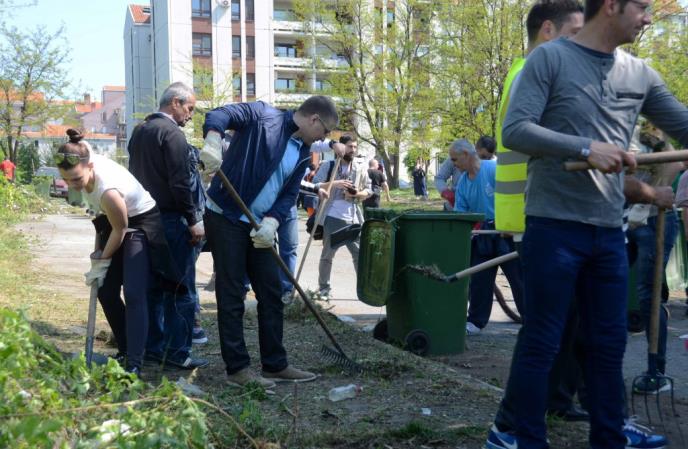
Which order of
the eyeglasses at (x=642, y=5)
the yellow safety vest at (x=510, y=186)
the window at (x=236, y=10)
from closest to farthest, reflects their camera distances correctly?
1. the eyeglasses at (x=642, y=5)
2. the yellow safety vest at (x=510, y=186)
3. the window at (x=236, y=10)

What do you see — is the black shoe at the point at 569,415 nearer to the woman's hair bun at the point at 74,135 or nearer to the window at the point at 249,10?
the woman's hair bun at the point at 74,135

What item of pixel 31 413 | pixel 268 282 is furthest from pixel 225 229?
pixel 31 413

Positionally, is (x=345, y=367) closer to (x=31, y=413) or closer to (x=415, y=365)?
(x=415, y=365)

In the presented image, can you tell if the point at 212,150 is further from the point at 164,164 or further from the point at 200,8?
the point at 200,8

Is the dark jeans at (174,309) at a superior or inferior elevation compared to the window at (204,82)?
inferior

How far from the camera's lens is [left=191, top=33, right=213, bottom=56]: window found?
202 feet

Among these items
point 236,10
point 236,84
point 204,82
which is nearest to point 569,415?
point 204,82

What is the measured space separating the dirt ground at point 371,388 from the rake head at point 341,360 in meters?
0.04

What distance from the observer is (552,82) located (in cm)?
331

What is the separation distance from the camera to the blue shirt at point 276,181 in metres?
5.18

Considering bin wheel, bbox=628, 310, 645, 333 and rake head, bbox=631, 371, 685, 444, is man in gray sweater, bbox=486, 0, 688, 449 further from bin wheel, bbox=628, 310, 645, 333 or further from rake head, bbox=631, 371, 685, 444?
bin wheel, bbox=628, 310, 645, 333

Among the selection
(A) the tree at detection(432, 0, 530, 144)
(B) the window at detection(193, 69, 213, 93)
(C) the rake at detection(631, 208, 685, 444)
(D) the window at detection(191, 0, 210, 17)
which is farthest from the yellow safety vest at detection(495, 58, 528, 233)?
(D) the window at detection(191, 0, 210, 17)

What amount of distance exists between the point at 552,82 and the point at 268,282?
97.0 inches

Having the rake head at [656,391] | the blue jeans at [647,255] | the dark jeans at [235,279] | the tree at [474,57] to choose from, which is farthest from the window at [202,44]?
the rake head at [656,391]
